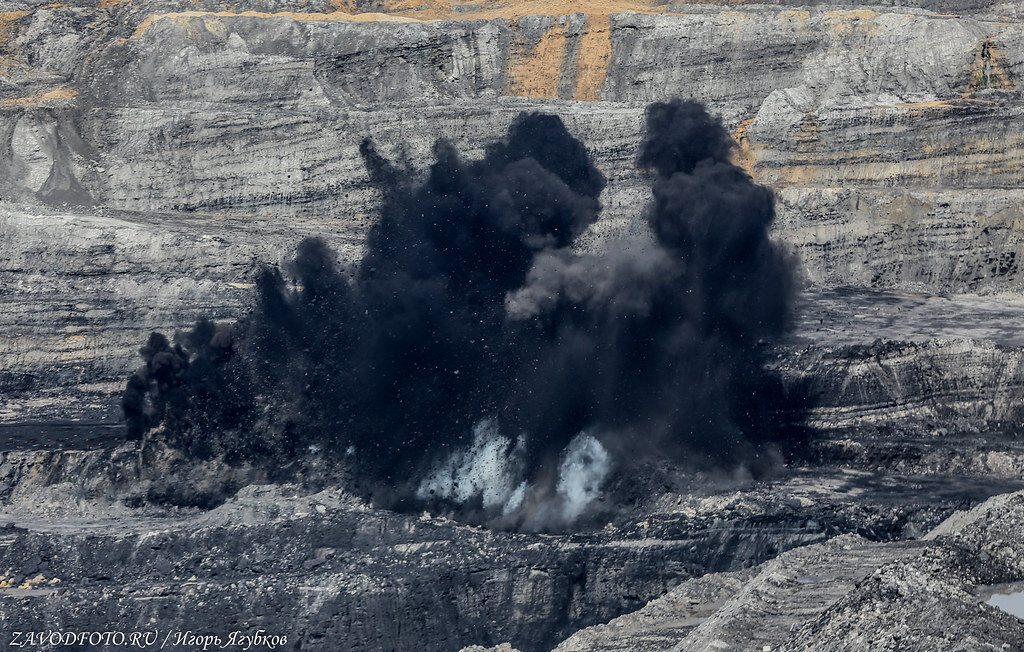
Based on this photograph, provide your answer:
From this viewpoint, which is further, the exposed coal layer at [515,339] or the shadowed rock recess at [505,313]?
the exposed coal layer at [515,339]

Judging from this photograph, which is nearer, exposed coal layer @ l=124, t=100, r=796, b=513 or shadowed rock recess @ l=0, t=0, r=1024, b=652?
shadowed rock recess @ l=0, t=0, r=1024, b=652

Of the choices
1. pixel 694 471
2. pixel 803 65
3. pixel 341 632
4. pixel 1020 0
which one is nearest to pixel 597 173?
pixel 803 65

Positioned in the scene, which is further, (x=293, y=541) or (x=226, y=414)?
(x=226, y=414)

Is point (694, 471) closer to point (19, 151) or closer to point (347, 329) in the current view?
point (347, 329)
